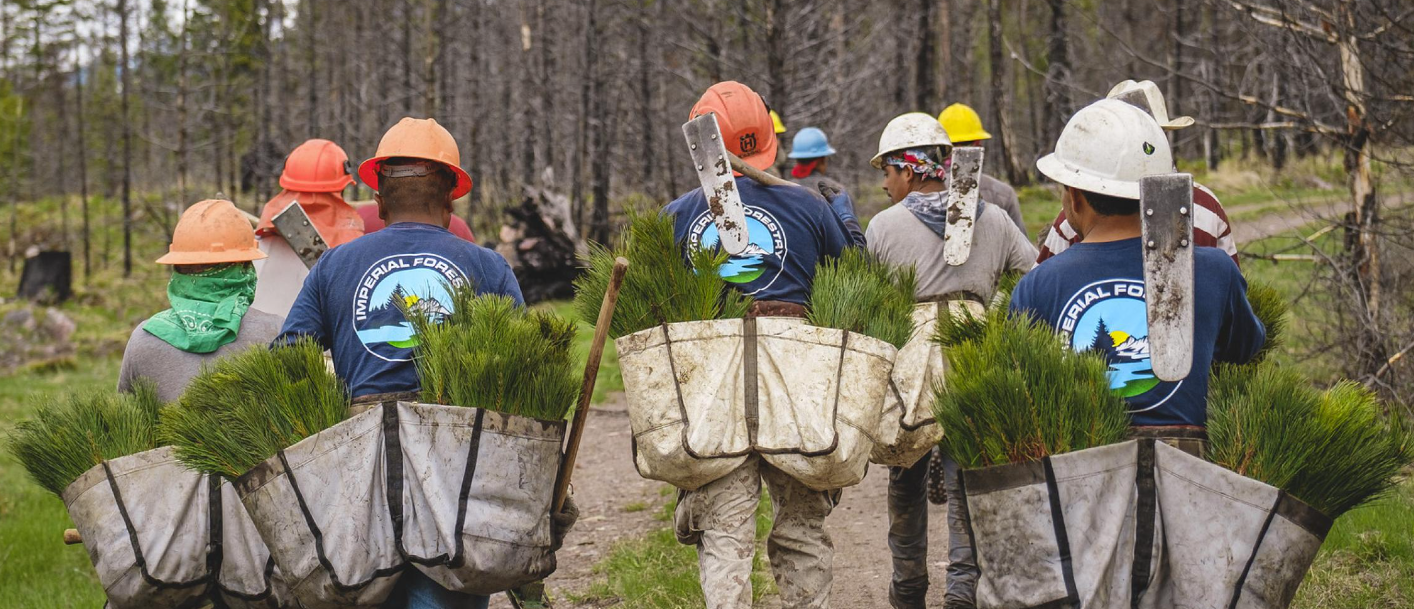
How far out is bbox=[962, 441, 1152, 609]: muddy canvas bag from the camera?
8.84ft

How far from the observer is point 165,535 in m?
3.38

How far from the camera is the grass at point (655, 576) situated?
18.1ft

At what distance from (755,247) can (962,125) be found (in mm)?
3712

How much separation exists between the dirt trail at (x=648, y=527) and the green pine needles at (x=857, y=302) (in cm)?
208

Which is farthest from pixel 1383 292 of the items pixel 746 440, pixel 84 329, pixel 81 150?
pixel 81 150

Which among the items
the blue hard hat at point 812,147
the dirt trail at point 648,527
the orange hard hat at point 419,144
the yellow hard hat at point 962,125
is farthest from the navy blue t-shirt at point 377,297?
the blue hard hat at point 812,147

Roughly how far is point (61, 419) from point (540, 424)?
145 cm

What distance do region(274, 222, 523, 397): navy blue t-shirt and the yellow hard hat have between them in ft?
14.3

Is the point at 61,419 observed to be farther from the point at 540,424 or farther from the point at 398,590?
the point at 540,424

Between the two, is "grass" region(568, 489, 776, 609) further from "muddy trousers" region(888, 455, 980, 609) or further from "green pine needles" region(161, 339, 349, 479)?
"green pine needles" region(161, 339, 349, 479)

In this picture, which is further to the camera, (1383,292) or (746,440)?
(1383,292)

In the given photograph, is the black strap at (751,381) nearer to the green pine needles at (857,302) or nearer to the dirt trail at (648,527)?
the green pine needles at (857,302)

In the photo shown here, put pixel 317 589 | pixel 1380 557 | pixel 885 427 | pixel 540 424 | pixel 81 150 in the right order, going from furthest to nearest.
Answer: pixel 81 150
pixel 1380 557
pixel 885 427
pixel 540 424
pixel 317 589

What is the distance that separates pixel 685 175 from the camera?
23359 mm
